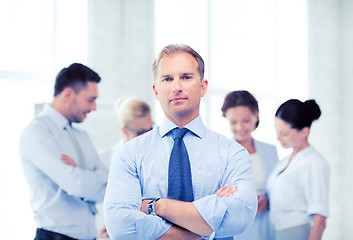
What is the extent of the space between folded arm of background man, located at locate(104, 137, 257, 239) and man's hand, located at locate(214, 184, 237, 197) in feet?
0.05

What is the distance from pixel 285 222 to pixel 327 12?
5.32 metres

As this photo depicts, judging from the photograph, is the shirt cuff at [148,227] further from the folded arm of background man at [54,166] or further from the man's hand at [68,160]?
the man's hand at [68,160]

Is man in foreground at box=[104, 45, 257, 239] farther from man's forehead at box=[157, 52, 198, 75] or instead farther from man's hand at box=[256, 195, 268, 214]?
man's hand at box=[256, 195, 268, 214]

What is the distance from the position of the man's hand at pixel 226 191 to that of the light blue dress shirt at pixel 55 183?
1.10m

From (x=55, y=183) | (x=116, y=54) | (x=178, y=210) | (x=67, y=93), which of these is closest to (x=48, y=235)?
(x=55, y=183)

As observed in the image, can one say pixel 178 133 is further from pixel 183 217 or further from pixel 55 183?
pixel 55 183

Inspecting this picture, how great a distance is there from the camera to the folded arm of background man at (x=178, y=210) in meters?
1.28

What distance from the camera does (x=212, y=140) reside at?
1.41 meters

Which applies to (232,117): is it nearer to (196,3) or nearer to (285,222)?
(285,222)

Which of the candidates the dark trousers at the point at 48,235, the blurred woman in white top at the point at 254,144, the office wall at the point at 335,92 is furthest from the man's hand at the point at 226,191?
the office wall at the point at 335,92

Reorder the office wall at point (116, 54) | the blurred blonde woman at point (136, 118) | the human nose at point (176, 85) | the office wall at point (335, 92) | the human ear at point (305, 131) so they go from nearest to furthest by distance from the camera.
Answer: the human nose at point (176, 85) < the human ear at point (305, 131) < the blurred blonde woman at point (136, 118) < the office wall at point (116, 54) < the office wall at point (335, 92)

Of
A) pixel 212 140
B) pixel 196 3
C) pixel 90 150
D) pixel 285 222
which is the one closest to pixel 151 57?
pixel 196 3

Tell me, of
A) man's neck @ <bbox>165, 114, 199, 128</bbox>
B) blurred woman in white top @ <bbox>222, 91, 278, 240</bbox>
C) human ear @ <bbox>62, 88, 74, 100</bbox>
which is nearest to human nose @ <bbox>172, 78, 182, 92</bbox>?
man's neck @ <bbox>165, 114, 199, 128</bbox>

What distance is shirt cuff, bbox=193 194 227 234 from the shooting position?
127cm
